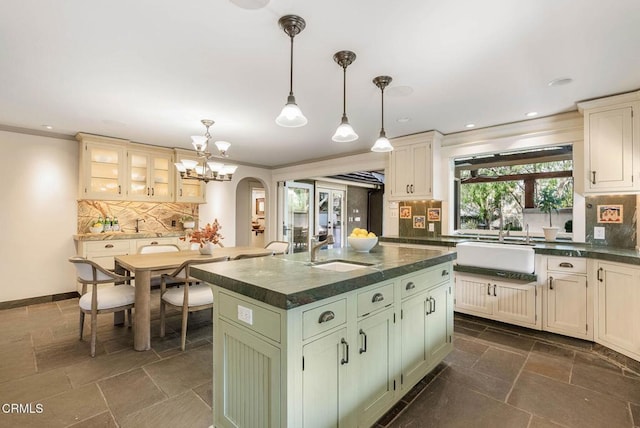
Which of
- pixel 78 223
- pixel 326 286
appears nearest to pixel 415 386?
pixel 326 286

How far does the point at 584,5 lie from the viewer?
1646 mm

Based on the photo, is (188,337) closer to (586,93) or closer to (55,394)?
(55,394)

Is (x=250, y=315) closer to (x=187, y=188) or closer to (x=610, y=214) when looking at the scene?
(x=610, y=214)

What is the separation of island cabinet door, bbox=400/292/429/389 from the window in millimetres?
2234

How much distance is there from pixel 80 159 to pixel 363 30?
4.53m

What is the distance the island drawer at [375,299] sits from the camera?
1623 mm

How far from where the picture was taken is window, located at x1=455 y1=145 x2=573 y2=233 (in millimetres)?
3662

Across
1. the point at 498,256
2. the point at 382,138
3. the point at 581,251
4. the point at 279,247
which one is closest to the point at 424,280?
the point at 382,138

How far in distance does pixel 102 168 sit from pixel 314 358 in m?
4.68

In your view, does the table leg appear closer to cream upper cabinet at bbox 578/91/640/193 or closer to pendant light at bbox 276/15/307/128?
pendant light at bbox 276/15/307/128

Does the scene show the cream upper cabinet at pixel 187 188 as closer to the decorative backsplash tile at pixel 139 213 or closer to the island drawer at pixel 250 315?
the decorative backsplash tile at pixel 139 213

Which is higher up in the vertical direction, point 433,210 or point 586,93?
point 586,93

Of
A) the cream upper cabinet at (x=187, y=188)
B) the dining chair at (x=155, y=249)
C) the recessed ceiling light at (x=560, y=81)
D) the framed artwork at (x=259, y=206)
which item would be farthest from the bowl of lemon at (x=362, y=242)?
the framed artwork at (x=259, y=206)

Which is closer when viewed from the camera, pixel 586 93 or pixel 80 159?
pixel 586 93
